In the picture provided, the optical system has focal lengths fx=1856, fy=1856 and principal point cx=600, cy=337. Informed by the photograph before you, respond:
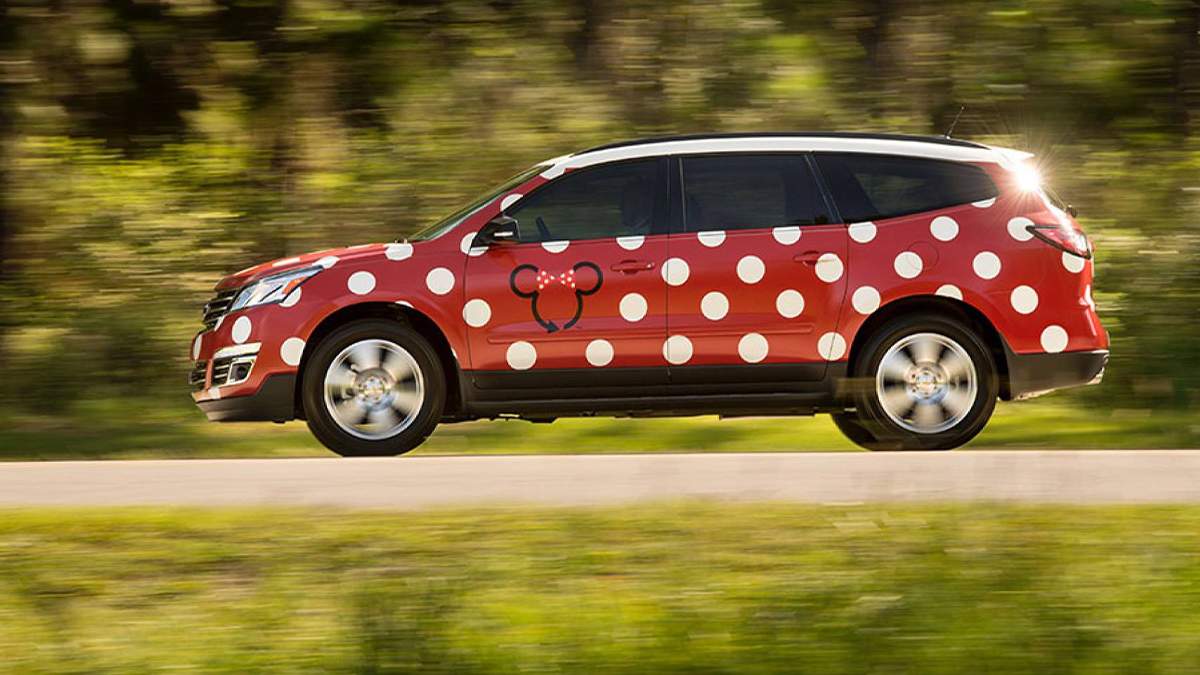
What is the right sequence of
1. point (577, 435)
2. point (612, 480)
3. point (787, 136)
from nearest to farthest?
point (612, 480)
point (787, 136)
point (577, 435)

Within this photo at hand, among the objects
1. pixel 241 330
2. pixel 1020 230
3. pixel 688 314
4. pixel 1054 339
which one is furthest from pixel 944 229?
pixel 241 330

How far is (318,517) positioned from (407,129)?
7.06 metres

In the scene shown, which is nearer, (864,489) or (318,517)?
(318,517)

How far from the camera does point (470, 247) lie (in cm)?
938

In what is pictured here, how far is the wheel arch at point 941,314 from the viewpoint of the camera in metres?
9.42

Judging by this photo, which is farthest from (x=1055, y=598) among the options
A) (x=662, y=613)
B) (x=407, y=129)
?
(x=407, y=129)

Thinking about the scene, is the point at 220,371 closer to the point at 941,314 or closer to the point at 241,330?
the point at 241,330

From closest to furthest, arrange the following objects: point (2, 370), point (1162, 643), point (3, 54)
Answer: point (1162, 643), point (2, 370), point (3, 54)

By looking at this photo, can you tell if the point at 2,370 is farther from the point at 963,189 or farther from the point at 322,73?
the point at 963,189

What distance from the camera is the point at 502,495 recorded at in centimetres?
783

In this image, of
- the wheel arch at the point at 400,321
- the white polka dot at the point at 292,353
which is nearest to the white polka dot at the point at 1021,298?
the wheel arch at the point at 400,321

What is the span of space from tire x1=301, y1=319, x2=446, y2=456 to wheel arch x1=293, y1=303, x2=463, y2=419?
0.04m

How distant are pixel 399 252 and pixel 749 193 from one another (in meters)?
1.81

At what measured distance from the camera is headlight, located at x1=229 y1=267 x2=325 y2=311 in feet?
30.7
